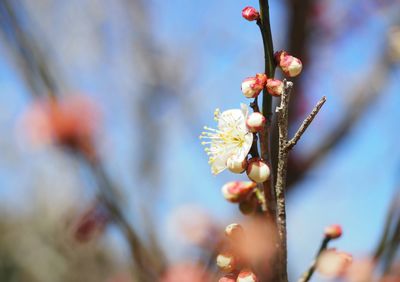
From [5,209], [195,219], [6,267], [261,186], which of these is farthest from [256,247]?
[5,209]

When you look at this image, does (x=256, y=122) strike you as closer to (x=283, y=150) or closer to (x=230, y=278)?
(x=283, y=150)

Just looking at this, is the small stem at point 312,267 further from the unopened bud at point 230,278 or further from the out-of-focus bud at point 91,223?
the out-of-focus bud at point 91,223

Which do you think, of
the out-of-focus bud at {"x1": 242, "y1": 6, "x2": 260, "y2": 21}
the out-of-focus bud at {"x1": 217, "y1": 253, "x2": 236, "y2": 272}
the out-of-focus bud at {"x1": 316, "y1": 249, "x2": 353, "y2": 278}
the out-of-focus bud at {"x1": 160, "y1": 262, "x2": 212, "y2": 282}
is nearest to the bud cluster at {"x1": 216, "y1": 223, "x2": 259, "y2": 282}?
the out-of-focus bud at {"x1": 217, "y1": 253, "x2": 236, "y2": 272}

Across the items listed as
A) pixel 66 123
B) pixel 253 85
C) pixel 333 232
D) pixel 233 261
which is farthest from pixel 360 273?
pixel 66 123

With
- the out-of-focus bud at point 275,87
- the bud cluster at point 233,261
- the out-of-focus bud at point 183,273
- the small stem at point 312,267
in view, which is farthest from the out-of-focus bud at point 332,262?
→ the out-of-focus bud at point 183,273

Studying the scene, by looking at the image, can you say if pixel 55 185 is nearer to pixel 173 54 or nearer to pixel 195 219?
pixel 173 54

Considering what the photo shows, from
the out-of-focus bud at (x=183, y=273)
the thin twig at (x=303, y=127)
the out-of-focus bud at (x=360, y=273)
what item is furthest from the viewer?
the out-of-focus bud at (x=183, y=273)
